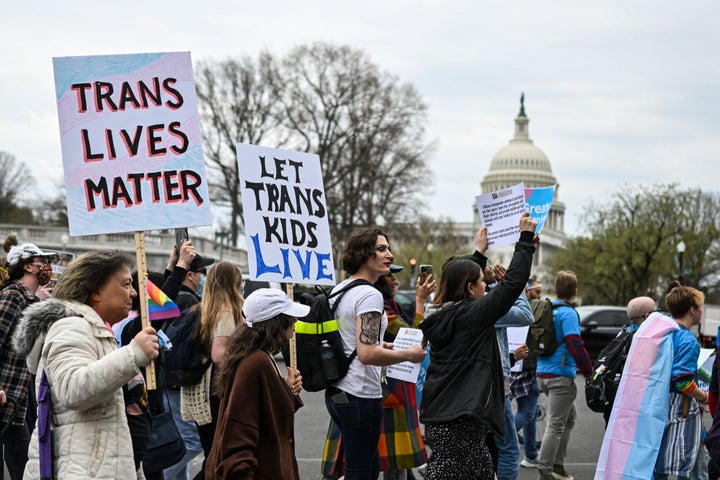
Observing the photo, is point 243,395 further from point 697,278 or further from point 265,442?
point 697,278

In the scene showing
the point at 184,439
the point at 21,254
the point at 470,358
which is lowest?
the point at 184,439

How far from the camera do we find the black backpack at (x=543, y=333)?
8.40 m

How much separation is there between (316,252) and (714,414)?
2.57 metres

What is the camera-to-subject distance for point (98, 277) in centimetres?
397

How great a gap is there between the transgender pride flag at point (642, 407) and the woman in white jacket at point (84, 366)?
12.7 ft

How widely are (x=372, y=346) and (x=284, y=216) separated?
3.57ft

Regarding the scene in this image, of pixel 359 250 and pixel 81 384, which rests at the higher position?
pixel 359 250

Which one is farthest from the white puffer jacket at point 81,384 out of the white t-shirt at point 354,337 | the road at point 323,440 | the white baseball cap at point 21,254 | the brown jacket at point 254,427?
the road at point 323,440

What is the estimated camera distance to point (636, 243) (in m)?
43.3

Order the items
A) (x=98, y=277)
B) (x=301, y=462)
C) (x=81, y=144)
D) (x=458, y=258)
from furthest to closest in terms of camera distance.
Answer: (x=301, y=462)
(x=458, y=258)
(x=81, y=144)
(x=98, y=277)

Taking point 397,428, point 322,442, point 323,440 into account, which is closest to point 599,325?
point 323,440

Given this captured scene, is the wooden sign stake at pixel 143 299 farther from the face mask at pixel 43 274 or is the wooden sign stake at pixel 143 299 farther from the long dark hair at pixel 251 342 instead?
the face mask at pixel 43 274

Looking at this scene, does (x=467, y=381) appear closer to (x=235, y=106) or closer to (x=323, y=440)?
(x=323, y=440)

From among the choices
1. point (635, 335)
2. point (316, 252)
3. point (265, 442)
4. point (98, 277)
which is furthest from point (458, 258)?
point (98, 277)
